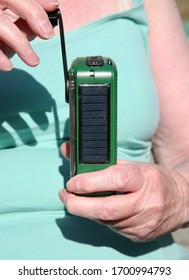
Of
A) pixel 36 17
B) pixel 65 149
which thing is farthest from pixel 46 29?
pixel 65 149

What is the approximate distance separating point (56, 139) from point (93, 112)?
1.13ft

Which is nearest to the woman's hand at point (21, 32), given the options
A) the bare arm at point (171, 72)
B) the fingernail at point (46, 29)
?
the fingernail at point (46, 29)

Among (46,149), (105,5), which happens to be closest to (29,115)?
(46,149)

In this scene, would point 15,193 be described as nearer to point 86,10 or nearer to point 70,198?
point 70,198

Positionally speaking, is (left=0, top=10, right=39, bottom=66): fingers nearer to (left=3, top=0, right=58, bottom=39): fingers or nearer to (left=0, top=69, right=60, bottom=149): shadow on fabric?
(left=3, top=0, right=58, bottom=39): fingers

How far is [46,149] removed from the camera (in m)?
1.49

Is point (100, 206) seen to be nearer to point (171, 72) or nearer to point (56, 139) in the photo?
point (56, 139)

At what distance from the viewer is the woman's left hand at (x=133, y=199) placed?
1.21 m

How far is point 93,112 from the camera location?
118 centimetres

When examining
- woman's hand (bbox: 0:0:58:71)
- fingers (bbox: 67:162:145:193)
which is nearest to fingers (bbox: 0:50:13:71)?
woman's hand (bbox: 0:0:58:71)

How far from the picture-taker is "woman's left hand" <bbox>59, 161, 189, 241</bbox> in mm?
1211

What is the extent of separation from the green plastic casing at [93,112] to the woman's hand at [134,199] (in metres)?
0.03
